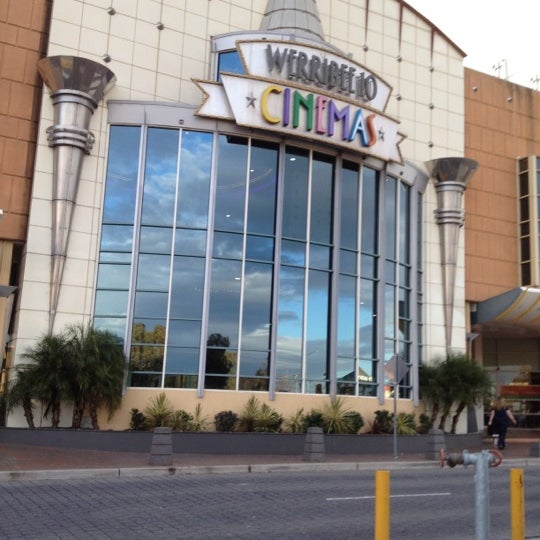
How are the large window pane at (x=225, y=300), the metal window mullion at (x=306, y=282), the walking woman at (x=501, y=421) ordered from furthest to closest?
1. the walking woman at (x=501, y=421)
2. the metal window mullion at (x=306, y=282)
3. the large window pane at (x=225, y=300)

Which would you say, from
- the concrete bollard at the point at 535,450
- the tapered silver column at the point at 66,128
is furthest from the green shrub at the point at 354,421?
the tapered silver column at the point at 66,128

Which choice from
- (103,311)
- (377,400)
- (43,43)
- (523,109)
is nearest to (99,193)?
(103,311)

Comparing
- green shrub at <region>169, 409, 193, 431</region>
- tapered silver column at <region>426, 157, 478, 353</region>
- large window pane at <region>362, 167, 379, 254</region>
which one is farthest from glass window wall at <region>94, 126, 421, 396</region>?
tapered silver column at <region>426, 157, 478, 353</region>

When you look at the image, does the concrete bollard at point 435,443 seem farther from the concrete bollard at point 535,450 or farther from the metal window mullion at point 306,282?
the metal window mullion at point 306,282

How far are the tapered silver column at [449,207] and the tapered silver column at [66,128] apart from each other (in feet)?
46.6

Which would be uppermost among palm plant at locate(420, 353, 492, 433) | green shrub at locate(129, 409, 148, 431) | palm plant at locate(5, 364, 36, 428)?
palm plant at locate(420, 353, 492, 433)

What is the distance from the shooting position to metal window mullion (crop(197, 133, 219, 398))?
21016 millimetres

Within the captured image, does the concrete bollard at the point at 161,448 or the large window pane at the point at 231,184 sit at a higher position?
the large window pane at the point at 231,184

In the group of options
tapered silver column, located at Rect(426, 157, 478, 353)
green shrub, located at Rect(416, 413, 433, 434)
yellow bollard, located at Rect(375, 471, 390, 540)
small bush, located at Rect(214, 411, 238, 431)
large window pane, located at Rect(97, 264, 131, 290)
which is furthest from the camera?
tapered silver column, located at Rect(426, 157, 478, 353)

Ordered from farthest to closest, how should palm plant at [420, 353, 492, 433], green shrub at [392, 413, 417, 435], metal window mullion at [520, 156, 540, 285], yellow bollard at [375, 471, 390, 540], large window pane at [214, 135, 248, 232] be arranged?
metal window mullion at [520, 156, 540, 285]
palm plant at [420, 353, 492, 433]
green shrub at [392, 413, 417, 435]
large window pane at [214, 135, 248, 232]
yellow bollard at [375, 471, 390, 540]

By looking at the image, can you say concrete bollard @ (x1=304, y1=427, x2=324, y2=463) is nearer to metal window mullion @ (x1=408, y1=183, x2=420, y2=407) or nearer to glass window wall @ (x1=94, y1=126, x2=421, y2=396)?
glass window wall @ (x1=94, y1=126, x2=421, y2=396)

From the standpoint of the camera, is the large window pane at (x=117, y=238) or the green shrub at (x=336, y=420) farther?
the large window pane at (x=117, y=238)

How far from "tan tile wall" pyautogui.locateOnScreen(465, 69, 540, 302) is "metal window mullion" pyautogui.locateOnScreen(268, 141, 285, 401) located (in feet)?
35.4

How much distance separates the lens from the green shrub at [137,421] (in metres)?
19.8
